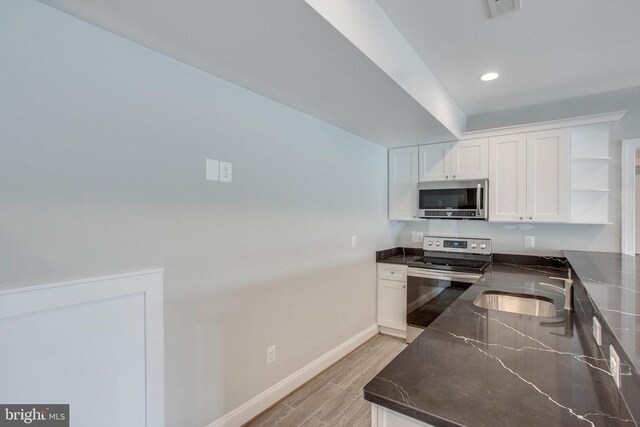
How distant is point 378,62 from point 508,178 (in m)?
2.12

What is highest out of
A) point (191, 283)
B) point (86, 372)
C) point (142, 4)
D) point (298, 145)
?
point (142, 4)

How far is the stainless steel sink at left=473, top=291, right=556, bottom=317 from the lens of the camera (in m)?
1.88

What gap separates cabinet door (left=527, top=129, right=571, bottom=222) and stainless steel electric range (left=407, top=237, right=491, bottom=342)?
62 centimetres

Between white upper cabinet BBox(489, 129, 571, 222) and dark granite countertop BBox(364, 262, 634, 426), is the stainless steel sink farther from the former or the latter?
white upper cabinet BBox(489, 129, 571, 222)

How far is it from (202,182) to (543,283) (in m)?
2.53

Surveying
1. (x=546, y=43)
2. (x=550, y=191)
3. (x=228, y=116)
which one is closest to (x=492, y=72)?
(x=546, y=43)

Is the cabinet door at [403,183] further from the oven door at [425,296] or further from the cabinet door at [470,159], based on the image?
the oven door at [425,296]

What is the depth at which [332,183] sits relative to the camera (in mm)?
2738

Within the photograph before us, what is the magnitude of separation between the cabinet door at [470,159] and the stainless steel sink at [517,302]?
1.45 metres

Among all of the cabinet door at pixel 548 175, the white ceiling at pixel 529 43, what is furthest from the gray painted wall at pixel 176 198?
the cabinet door at pixel 548 175

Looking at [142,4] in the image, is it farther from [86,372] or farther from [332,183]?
[332,183]

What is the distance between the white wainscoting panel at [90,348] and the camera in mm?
1120

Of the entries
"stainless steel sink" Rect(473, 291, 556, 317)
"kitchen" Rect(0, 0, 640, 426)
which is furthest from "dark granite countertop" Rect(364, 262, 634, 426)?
"stainless steel sink" Rect(473, 291, 556, 317)

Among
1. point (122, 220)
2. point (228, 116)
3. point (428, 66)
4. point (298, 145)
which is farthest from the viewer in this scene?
point (298, 145)
